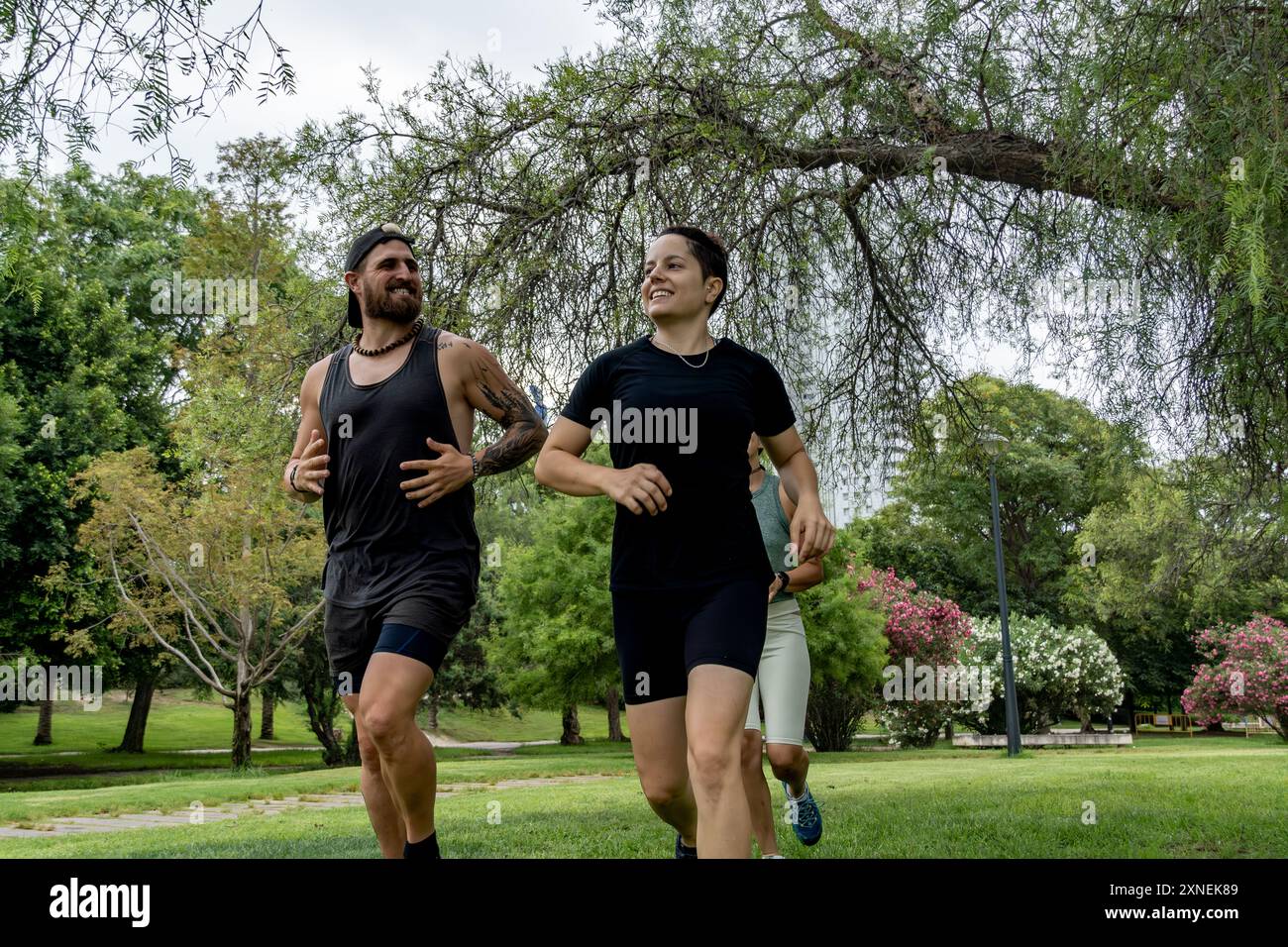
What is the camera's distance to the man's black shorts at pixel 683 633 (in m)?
3.61

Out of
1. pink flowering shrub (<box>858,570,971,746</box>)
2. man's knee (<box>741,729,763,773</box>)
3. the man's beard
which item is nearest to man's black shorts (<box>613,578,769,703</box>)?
the man's beard

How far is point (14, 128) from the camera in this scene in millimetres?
4539

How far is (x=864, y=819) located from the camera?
8828mm

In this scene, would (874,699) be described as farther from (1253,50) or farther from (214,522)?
(1253,50)

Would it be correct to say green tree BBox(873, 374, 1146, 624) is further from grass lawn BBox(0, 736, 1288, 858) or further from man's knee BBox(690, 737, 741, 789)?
man's knee BBox(690, 737, 741, 789)

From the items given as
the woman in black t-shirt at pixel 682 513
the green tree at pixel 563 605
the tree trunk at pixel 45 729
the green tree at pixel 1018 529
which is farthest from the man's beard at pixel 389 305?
the tree trunk at pixel 45 729

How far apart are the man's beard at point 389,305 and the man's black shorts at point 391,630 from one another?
1147mm

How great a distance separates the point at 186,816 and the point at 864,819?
747cm

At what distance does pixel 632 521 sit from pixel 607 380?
1.74 ft

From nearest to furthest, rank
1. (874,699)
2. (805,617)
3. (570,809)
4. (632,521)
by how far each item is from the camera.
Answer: (632,521) < (570,809) < (805,617) < (874,699)
